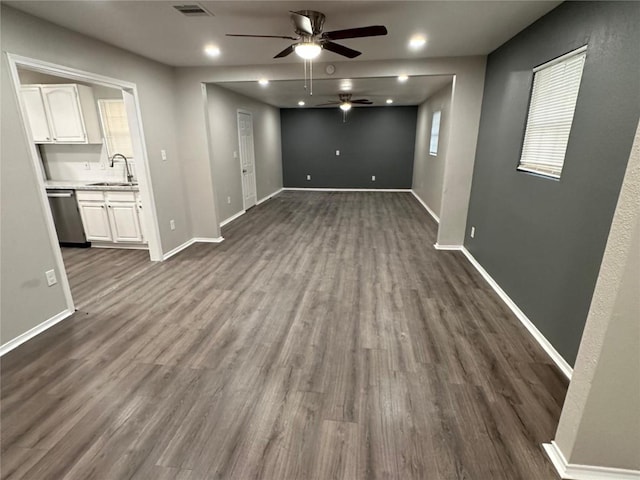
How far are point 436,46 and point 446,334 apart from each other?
301cm

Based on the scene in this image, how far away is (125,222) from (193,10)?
3.10 meters

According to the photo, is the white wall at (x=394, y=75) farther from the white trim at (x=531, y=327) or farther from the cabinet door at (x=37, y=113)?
the cabinet door at (x=37, y=113)

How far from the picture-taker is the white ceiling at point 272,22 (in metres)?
2.38

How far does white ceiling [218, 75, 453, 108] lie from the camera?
513cm

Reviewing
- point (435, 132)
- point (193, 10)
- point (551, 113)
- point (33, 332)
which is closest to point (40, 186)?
point (33, 332)

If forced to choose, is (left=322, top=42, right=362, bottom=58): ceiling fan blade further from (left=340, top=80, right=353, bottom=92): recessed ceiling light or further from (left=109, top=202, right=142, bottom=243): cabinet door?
(left=109, top=202, right=142, bottom=243): cabinet door

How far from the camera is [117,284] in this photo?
3.54m

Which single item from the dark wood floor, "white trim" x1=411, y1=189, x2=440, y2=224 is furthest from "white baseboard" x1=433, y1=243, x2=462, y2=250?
"white trim" x1=411, y1=189, x2=440, y2=224

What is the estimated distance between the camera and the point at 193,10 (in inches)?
96.9

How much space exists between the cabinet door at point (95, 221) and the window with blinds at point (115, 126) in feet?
2.80

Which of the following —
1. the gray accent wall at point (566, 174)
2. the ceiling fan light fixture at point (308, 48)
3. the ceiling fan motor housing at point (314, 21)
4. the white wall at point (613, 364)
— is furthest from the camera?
the ceiling fan light fixture at point (308, 48)

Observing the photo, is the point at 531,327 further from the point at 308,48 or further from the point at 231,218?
the point at 231,218

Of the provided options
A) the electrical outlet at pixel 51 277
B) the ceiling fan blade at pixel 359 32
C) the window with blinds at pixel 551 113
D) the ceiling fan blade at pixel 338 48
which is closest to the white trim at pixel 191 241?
the electrical outlet at pixel 51 277

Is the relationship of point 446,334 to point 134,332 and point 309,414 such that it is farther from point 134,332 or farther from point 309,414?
point 134,332
